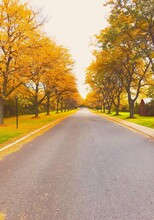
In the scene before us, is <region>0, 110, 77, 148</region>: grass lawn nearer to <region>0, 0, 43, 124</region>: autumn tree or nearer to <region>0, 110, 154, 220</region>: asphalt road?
<region>0, 0, 43, 124</region>: autumn tree

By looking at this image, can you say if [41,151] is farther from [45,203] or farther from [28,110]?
[28,110]

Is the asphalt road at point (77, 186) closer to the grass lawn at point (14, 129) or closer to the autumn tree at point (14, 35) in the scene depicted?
A: the grass lawn at point (14, 129)

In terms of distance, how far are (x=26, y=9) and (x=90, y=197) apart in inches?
788

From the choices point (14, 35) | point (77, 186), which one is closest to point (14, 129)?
point (14, 35)

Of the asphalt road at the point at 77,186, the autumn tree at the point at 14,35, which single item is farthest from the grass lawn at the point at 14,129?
the asphalt road at the point at 77,186

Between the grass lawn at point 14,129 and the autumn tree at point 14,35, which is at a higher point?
the autumn tree at point 14,35

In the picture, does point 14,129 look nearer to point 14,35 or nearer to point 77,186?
point 14,35

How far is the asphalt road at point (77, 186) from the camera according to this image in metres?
3.74

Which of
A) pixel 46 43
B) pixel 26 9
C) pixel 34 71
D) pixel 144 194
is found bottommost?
pixel 144 194

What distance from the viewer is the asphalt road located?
3.74 metres

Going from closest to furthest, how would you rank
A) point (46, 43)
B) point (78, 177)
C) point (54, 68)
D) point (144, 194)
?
point (144, 194)
point (78, 177)
point (46, 43)
point (54, 68)

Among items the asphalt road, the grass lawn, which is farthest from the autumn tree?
the asphalt road

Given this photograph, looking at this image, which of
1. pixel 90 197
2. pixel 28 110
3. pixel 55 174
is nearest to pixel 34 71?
pixel 55 174

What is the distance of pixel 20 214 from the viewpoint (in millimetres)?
3674
